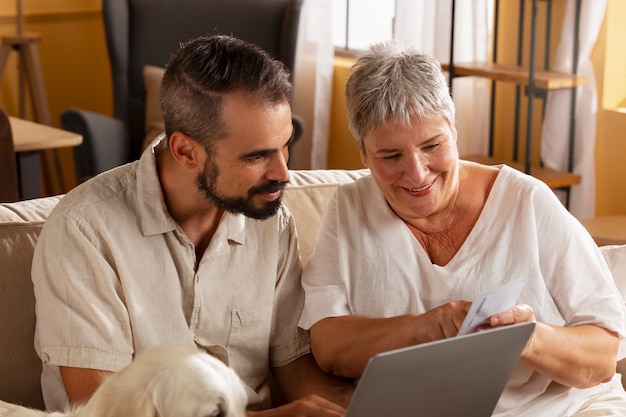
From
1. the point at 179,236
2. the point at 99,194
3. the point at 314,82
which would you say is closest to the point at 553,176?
the point at 314,82

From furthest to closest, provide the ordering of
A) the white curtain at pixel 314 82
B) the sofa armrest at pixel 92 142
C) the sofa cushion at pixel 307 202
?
the white curtain at pixel 314 82
the sofa armrest at pixel 92 142
the sofa cushion at pixel 307 202

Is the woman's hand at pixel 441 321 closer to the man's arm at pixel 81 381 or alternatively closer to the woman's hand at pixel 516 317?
the woman's hand at pixel 516 317

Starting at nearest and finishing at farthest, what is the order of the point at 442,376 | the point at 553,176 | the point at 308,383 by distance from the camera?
the point at 442,376, the point at 308,383, the point at 553,176

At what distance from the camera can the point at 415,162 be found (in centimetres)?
→ 182

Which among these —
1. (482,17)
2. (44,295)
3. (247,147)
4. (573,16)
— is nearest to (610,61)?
(573,16)

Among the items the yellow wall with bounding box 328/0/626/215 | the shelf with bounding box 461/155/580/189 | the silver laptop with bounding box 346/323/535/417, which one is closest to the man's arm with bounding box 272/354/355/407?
the silver laptop with bounding box 346/323/535/417

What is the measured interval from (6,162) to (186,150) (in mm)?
1627

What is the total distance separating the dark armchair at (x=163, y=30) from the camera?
450 cm

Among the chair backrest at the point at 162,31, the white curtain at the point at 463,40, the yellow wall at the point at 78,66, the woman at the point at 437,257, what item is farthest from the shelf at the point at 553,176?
the woman at the point at 437,257

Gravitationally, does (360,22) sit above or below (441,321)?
above

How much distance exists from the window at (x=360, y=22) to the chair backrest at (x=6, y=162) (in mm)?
2088

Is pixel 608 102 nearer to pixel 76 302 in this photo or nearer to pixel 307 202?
pixel 307 202

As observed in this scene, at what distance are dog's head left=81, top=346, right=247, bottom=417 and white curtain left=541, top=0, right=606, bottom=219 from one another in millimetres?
2679

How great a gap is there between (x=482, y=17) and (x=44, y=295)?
111 inches
